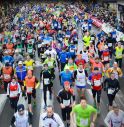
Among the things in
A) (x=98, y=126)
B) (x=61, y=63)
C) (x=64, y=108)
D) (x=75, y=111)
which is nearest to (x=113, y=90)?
(x=98, y=126)

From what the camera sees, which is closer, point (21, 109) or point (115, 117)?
point (21, 109)

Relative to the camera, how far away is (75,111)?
8.73 meters

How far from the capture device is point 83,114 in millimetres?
8680

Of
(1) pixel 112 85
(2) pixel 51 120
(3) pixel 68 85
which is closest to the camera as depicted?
(2) pixel 51 120

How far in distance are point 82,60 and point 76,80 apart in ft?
8.23

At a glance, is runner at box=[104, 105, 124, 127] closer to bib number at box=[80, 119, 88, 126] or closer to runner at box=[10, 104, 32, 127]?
bib number at box=[80, 119, 88, 126]

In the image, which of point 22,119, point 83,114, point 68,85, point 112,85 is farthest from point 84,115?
point 112,85

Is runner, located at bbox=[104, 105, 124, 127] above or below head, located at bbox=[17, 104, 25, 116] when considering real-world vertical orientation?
below

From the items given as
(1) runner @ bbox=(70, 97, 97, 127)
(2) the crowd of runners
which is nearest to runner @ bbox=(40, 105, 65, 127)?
(2) the crowd of runners

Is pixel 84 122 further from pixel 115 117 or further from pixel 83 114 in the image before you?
pixel 115 117

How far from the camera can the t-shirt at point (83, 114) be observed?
8680 mm

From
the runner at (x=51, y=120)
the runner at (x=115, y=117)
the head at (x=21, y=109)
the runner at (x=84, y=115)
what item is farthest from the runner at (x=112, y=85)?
the head at (x=21, y=109)

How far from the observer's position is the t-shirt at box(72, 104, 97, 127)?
8.68 m

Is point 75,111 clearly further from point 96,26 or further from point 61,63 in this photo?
point 96,26
